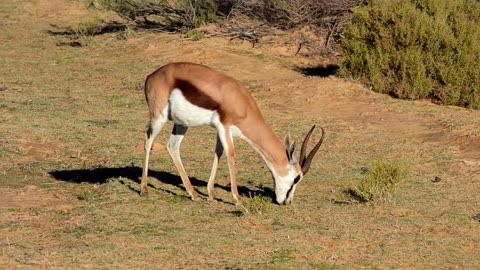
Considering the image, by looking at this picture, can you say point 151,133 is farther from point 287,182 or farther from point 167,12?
point 167,12

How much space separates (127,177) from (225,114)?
2271 millimetres

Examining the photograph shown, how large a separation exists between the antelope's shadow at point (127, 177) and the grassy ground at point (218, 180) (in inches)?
1.0

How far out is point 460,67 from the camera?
16234 millimetres

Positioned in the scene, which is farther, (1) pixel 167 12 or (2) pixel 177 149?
(1) pixel 167 12

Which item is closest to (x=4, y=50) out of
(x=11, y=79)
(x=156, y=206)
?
(x=11, y=79)

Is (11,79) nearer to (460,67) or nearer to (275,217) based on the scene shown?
(460,67)

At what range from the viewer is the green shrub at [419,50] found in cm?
1622

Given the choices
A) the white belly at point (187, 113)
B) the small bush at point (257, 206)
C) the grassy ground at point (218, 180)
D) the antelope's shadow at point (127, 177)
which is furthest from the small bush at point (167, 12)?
the small bush at point (257, 206)

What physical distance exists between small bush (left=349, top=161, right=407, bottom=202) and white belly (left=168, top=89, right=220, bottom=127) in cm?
180

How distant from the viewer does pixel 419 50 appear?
16.5 meters

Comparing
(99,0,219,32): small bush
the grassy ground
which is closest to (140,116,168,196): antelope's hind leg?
the grassy ground

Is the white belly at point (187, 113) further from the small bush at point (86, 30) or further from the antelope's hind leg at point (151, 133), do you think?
the small bush at point (86, 30)

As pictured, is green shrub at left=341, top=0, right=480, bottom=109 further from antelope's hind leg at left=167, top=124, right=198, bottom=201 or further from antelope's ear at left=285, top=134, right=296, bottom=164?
antelope's ear at left=285, top=134, right=296, bottom=164

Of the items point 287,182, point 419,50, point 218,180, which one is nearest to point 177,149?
point 218,180
